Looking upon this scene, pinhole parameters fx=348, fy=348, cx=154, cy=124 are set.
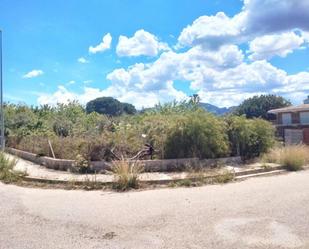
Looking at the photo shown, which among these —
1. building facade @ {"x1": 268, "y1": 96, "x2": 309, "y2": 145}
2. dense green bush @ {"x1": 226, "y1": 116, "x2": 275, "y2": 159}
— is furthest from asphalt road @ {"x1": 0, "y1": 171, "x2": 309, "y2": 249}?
building facade @ {"x1": 268, "y1": 96, "x2": 309, "y2": 145}

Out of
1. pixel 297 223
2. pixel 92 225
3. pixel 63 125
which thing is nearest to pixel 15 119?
pixel 63 125

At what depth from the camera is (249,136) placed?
14.6 metres

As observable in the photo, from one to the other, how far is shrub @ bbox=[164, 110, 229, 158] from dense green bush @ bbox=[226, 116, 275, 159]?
51.0 inches

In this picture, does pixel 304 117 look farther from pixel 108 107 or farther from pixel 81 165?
pixel 108 107

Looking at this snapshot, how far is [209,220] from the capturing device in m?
6.63

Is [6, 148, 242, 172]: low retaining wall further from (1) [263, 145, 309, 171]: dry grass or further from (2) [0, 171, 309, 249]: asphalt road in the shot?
(2) [0, 171, 309, 249]: asphalt road

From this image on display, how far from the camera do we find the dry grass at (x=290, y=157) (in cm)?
1318

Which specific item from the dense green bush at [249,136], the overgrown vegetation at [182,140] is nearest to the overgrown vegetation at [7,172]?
the overgrown vegetation at [182,140]

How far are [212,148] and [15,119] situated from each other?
18.5 meters

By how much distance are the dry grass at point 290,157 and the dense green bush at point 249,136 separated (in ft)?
1.95

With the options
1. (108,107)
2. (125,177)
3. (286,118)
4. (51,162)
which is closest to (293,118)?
(286,118)

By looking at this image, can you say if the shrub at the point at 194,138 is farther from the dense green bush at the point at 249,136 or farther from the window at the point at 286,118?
the window at the point at 286,118

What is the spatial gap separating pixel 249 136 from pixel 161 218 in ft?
28.6

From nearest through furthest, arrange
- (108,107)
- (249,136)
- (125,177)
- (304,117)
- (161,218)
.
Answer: (161,218) → (125,177) → (249,136) → (304,117) → (108,107)
